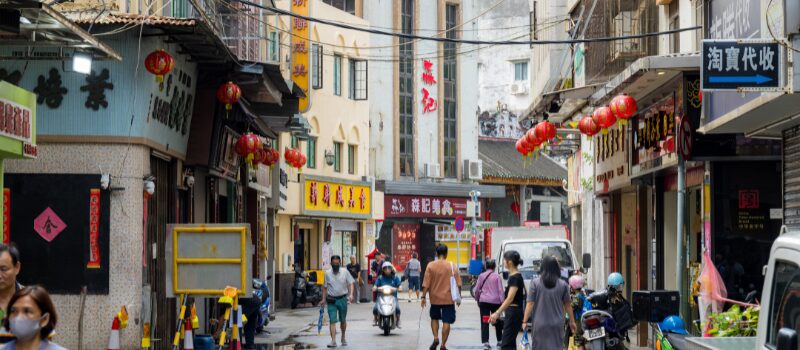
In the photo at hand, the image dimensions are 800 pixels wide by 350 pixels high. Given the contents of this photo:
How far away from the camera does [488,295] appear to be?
21.0m

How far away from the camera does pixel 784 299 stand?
6.64 meters

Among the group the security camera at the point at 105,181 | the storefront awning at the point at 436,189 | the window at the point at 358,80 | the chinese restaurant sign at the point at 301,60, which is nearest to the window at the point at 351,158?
the window at the point at 358,80

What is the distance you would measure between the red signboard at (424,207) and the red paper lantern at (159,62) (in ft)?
122

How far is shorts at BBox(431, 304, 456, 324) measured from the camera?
2061 centimetres

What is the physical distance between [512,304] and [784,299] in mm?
10673

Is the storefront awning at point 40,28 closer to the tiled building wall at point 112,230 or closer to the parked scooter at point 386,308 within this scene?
the tiled building wall at point 112,230

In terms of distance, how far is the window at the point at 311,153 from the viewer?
43.2 meters

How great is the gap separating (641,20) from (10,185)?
11875mm

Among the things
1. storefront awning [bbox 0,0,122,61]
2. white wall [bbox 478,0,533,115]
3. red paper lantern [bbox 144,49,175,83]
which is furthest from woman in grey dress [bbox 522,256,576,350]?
white wall [bbox 478,0,533,115]

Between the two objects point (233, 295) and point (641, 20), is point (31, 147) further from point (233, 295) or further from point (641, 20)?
point (641, 20)

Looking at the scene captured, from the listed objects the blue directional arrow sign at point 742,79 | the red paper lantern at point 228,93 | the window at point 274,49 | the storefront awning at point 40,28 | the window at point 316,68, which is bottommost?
the blue directional arrow sign at point 742,79

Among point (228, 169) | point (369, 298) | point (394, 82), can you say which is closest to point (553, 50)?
point (228, 169)

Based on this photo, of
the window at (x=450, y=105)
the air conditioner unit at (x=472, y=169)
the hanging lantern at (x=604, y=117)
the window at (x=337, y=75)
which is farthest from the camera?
the air conditioner unit at (x=472, y=169)

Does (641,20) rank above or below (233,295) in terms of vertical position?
above
